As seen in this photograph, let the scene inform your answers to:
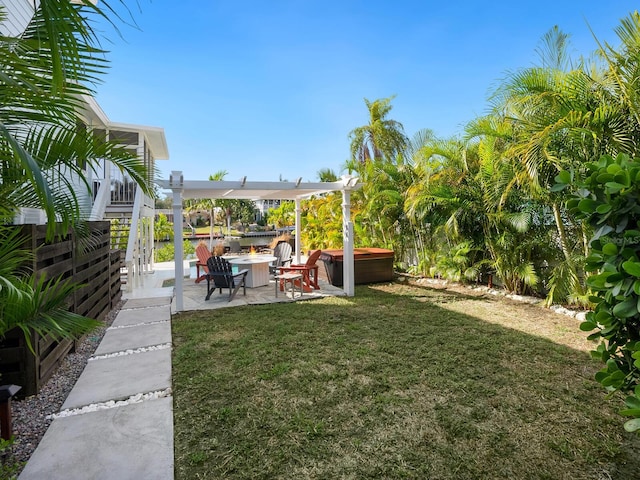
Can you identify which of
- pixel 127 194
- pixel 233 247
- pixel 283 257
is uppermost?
pixel 127 194

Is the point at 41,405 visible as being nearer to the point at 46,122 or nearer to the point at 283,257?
the point at 46,122

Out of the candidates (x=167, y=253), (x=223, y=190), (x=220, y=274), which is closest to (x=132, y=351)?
(x=220, y=274)

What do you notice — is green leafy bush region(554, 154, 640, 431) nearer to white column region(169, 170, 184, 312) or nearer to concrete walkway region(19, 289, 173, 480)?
concrete walkway region(19, 289, 173, 480)

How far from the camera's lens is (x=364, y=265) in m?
9.30

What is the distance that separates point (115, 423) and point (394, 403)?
2366mm

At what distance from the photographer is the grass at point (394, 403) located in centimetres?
234

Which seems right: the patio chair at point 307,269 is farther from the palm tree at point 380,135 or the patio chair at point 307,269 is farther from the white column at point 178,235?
the palm tree at point 380,135

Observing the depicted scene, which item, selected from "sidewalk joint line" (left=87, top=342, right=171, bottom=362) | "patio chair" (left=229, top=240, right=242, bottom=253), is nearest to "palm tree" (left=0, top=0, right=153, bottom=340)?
"sidewalk joint line" (left=87, top=342, right=171, bottom=362)

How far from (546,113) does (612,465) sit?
4.46m

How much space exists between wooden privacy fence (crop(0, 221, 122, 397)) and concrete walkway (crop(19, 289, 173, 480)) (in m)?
0.37

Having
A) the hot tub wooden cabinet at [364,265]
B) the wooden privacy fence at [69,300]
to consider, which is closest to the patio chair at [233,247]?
the hot tub wooden cabinet at [364,265]

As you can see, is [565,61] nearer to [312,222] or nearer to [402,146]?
[312,222]

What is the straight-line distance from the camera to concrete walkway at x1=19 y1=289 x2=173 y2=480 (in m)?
2.29

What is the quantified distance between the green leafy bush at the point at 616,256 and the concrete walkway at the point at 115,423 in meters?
2.61
